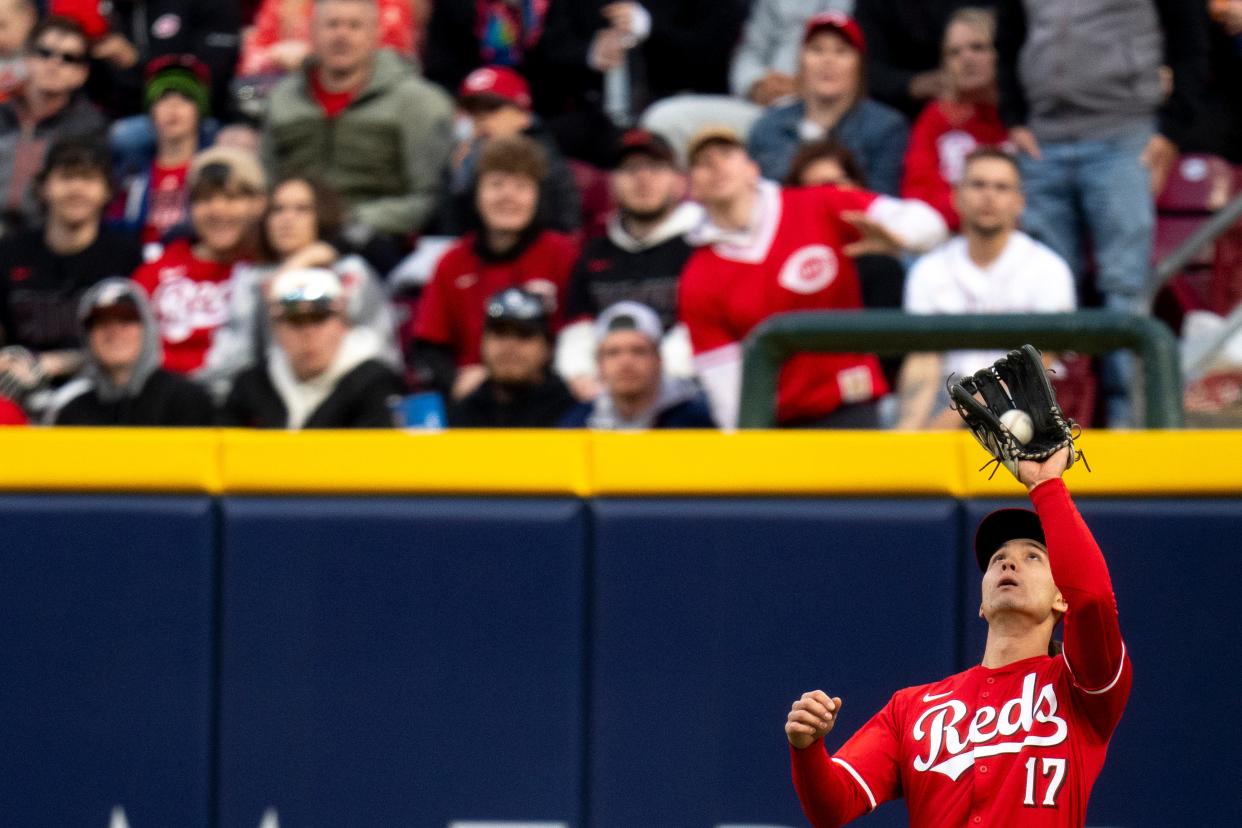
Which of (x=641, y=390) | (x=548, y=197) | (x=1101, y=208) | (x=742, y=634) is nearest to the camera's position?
(x=742, y=634)

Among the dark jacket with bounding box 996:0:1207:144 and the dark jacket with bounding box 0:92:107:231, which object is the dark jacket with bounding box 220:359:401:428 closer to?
the dark jacket with bounding box 0:92:107:231

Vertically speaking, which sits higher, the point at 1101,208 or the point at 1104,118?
the point at 1104,118

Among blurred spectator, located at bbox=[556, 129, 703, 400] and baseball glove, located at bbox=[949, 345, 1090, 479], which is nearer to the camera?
baseball glove, located at bbox=[949, 345, 1090, 479]

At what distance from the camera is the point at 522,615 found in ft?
14.3

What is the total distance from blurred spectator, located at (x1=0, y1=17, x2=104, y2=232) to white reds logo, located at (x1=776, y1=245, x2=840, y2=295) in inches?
138

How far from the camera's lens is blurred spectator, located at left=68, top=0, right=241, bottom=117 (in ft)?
27.3

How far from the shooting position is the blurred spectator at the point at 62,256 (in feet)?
22.3

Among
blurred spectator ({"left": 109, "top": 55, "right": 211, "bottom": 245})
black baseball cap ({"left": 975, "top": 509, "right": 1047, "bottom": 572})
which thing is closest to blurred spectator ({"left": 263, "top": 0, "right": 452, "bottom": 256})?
blurred spectator ({"left": 109, "top": 55, "right": 211, "bottom": 245})

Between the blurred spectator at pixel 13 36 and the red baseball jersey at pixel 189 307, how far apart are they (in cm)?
216

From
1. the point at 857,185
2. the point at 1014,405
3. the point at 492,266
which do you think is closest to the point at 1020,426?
the point at 1014,405

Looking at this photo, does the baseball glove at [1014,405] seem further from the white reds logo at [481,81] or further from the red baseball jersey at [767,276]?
the white reds logo at [481,81]

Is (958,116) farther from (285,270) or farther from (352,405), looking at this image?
(352,405)

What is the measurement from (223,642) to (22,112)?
4.47m

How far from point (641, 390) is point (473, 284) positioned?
119 centimetres
